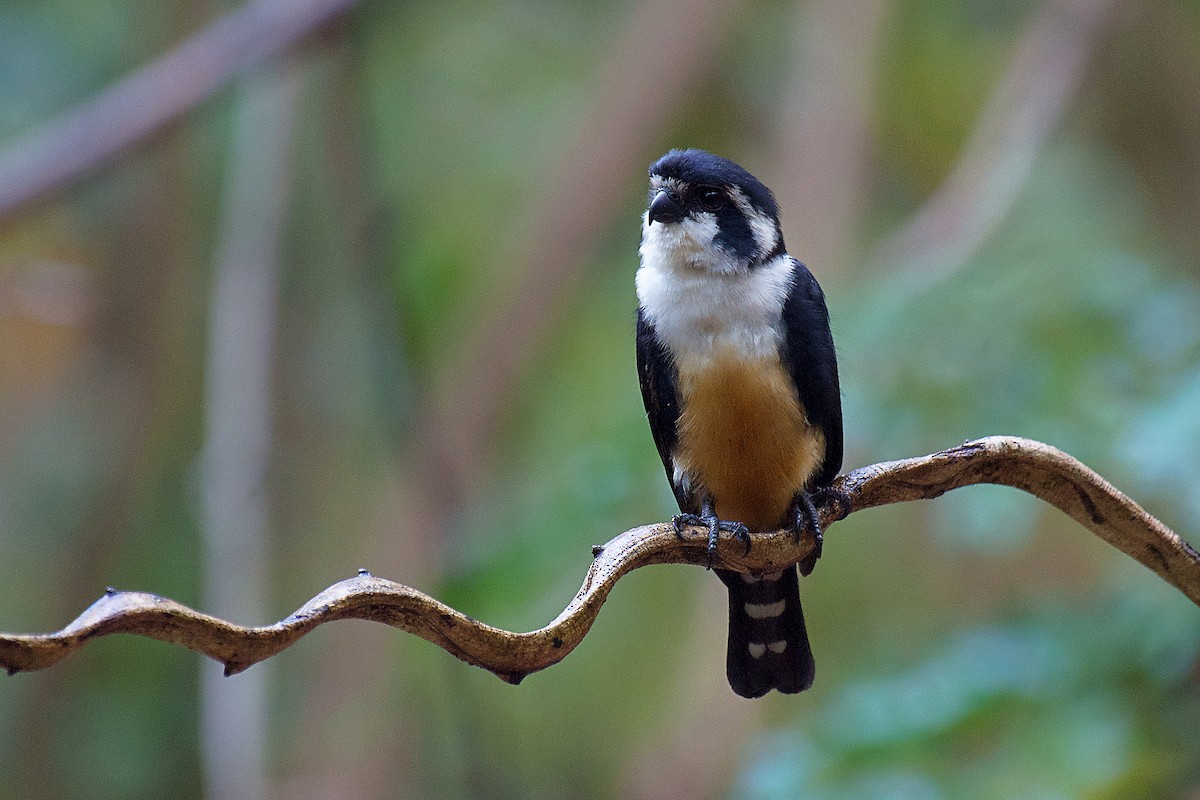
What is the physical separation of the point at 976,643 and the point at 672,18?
10.2 ft

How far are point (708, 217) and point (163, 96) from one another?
2213mm

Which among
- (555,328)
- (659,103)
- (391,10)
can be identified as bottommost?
(555,328)

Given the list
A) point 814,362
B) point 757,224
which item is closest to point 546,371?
point 757,224

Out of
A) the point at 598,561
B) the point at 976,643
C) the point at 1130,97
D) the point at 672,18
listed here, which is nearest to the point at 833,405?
the point at 976,643

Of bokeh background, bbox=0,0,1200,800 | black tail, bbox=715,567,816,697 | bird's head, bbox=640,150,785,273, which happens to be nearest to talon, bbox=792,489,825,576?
black tail, bbox=715,567,816,697

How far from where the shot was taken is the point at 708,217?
2658 millimetres

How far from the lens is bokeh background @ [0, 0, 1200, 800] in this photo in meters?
3.30

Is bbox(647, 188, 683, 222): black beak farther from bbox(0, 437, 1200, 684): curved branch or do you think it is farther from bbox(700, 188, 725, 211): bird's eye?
bbox(0, 437, 1200, 684): curved branch

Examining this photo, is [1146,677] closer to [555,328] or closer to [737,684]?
[737,684]

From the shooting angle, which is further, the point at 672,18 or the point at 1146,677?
the point at 672,18

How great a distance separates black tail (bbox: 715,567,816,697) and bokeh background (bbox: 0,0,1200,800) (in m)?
0.57

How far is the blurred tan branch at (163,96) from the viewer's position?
3.94 m

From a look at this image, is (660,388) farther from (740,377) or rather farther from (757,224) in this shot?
(757,224)

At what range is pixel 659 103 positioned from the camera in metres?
5.26
